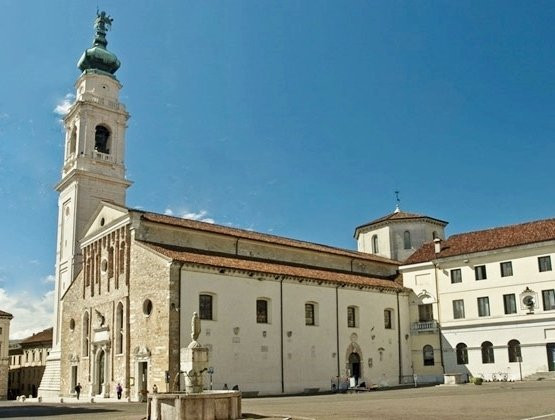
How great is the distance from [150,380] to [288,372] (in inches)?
351

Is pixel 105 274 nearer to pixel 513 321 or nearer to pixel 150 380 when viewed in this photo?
pixel 150 380

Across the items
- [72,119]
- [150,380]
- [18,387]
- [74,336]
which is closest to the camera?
[150,380]

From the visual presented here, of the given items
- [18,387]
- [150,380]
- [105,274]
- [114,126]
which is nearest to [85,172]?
[114,126]

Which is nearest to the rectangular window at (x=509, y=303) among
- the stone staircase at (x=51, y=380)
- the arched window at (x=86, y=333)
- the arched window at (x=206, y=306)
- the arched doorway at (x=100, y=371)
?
the arched window at (x=206, y=306)

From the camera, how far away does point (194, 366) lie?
20156 millimetres

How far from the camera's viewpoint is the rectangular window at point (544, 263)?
139 ft

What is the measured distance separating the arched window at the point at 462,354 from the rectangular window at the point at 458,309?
2.13 meters

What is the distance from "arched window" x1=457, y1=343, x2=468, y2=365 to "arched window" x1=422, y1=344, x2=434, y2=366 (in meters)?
2.13

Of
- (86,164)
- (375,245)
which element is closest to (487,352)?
(375,245)

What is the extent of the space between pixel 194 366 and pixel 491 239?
109 ft

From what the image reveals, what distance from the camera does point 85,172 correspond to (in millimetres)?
50312

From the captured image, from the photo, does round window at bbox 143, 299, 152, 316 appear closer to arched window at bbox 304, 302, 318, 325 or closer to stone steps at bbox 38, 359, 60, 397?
arched window at bbox 304, 302, 318, 325

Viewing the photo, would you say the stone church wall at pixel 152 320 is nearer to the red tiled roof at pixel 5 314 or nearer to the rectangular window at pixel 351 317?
the rectangular window at pixel 351 317

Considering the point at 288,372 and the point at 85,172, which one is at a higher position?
the point at 85,172
